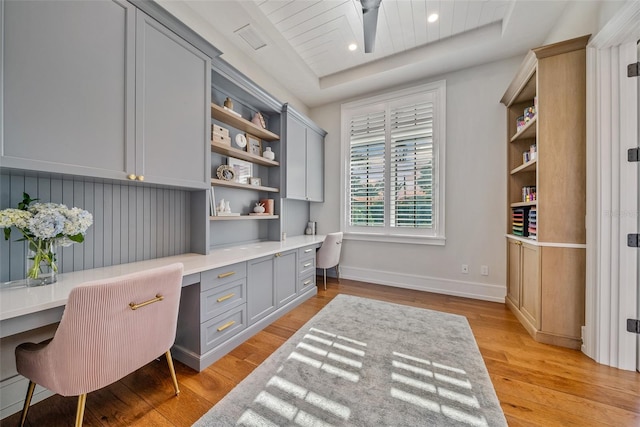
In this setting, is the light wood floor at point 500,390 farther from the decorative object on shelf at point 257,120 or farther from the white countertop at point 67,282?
the decorative object on shelf at point 257,120

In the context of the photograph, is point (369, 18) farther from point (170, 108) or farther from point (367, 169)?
point (367, 169)

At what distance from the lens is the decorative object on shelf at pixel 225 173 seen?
246cm

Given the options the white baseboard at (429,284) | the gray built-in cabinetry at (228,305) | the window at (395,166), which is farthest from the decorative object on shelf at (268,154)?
the white baseboard at (429,284)

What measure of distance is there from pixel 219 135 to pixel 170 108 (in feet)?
1.92

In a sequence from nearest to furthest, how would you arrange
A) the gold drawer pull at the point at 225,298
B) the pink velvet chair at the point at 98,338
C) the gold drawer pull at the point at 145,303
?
the pink velvet chair at the point at 98,338 → the gold drawer pull at the point at 145,303 → the gold drawer pull at the point at 225,298

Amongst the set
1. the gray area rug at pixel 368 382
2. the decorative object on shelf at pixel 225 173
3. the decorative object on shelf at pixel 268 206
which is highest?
the decorative object on shelf at pixel 225 173

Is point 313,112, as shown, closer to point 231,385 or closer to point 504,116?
point 504,116

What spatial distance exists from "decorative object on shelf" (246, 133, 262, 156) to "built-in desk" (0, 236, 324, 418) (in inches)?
51.2

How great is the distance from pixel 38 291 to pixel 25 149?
0.71 m

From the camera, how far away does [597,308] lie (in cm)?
175

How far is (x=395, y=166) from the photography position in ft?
11.6

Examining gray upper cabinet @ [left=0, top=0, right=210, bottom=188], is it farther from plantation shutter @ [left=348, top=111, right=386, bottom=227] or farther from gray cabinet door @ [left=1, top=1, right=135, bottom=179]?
plantation shutter @ [left=348, top=111, right=386, bottom=227]

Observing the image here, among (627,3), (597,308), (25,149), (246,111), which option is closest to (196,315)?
(25,149)

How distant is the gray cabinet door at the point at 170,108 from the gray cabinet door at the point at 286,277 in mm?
1131
